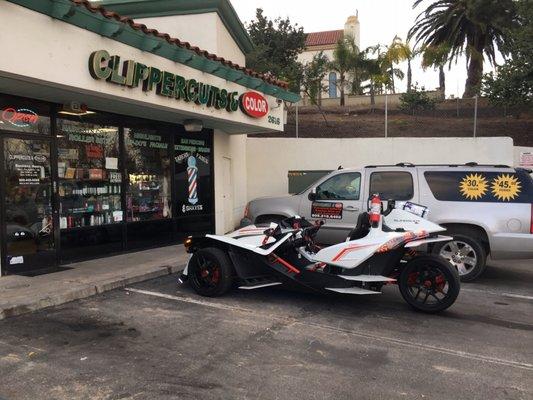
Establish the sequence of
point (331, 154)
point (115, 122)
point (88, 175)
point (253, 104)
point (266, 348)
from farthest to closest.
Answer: point (331, 154)
point (253, 104)
point (115, 122)
point (88, 175)
point (266, 348)

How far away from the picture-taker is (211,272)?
21.6 ft

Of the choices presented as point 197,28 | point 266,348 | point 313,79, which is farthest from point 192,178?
point 313,79

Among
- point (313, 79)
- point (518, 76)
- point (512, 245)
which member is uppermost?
point (313, 79)

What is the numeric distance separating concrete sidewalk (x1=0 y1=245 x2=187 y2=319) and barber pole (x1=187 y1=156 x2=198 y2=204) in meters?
2.28

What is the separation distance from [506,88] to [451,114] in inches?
118

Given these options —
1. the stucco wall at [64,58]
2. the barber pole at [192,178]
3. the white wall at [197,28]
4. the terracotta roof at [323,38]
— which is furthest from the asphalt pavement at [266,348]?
the terracotta roof at [323,38]

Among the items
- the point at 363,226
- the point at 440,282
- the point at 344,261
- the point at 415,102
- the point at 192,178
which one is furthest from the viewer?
the point at 415,102

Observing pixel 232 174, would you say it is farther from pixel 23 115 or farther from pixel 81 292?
pixel 81 292

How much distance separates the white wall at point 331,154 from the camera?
14.6 meters

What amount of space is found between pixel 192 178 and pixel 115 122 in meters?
2.66

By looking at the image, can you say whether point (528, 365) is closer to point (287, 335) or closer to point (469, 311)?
point (469, 311)

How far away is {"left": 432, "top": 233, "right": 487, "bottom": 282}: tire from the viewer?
25.2ft

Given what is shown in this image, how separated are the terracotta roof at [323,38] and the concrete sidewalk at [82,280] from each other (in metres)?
42.0

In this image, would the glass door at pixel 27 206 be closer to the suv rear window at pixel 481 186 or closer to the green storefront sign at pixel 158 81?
the green storefront sign at pixel 158 81
